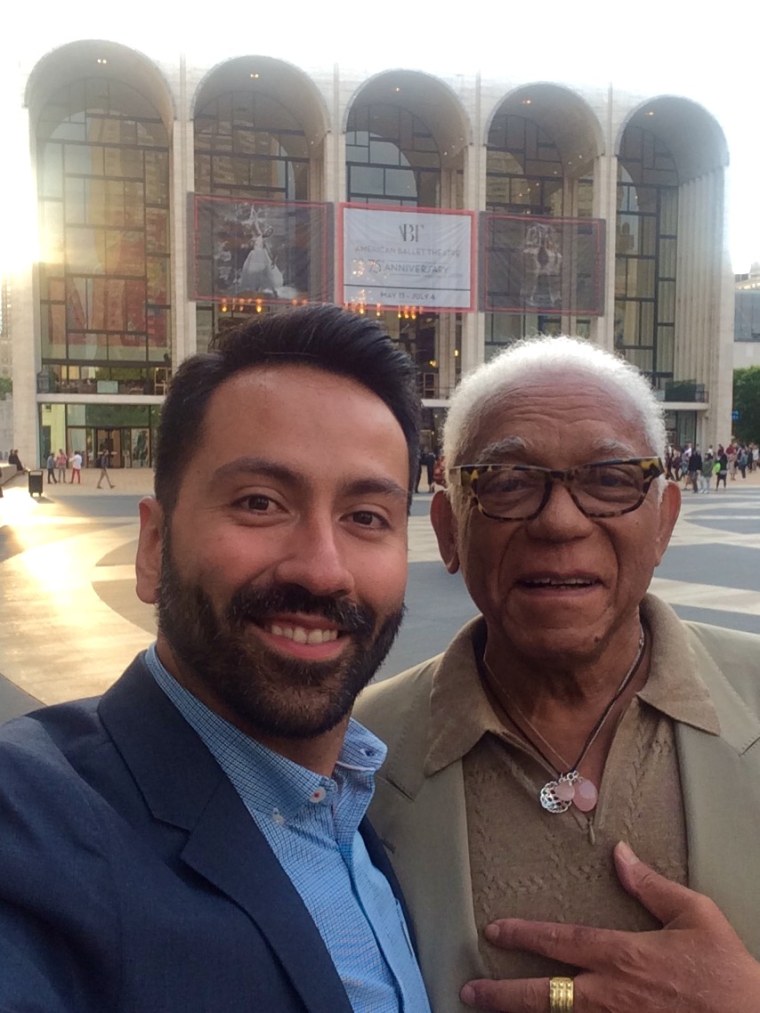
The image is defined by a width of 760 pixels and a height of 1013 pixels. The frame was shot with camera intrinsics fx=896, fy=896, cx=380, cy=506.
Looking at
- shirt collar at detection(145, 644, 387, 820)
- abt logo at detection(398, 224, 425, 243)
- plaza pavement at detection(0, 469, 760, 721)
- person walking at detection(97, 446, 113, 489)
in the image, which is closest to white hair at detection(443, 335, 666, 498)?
shirt collar at detection(145, 644, 387, 820)

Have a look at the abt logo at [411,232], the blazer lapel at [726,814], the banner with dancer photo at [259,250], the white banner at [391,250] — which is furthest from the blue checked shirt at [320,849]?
the abt logo at [411,232]

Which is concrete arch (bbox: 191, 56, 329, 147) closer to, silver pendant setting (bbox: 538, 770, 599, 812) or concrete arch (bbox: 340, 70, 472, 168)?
concrete arch (bbox: 340, 70, 472, 168)

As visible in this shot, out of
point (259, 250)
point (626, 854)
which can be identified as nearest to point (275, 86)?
point (259, 250)

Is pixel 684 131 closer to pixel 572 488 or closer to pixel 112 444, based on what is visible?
pixel 112 444

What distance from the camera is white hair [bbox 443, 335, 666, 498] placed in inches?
76.1

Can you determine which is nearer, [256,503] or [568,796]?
[256,503]

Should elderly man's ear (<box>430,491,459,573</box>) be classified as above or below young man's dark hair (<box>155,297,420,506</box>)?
below

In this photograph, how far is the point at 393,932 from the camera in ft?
5.19

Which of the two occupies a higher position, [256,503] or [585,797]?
[256,503]

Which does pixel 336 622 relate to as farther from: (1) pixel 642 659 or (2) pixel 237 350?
(1) pixel 642 659

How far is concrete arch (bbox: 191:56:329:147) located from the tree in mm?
36735

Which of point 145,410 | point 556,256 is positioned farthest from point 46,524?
point 556,256

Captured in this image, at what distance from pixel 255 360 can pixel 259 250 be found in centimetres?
3939

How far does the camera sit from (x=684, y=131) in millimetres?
47281
